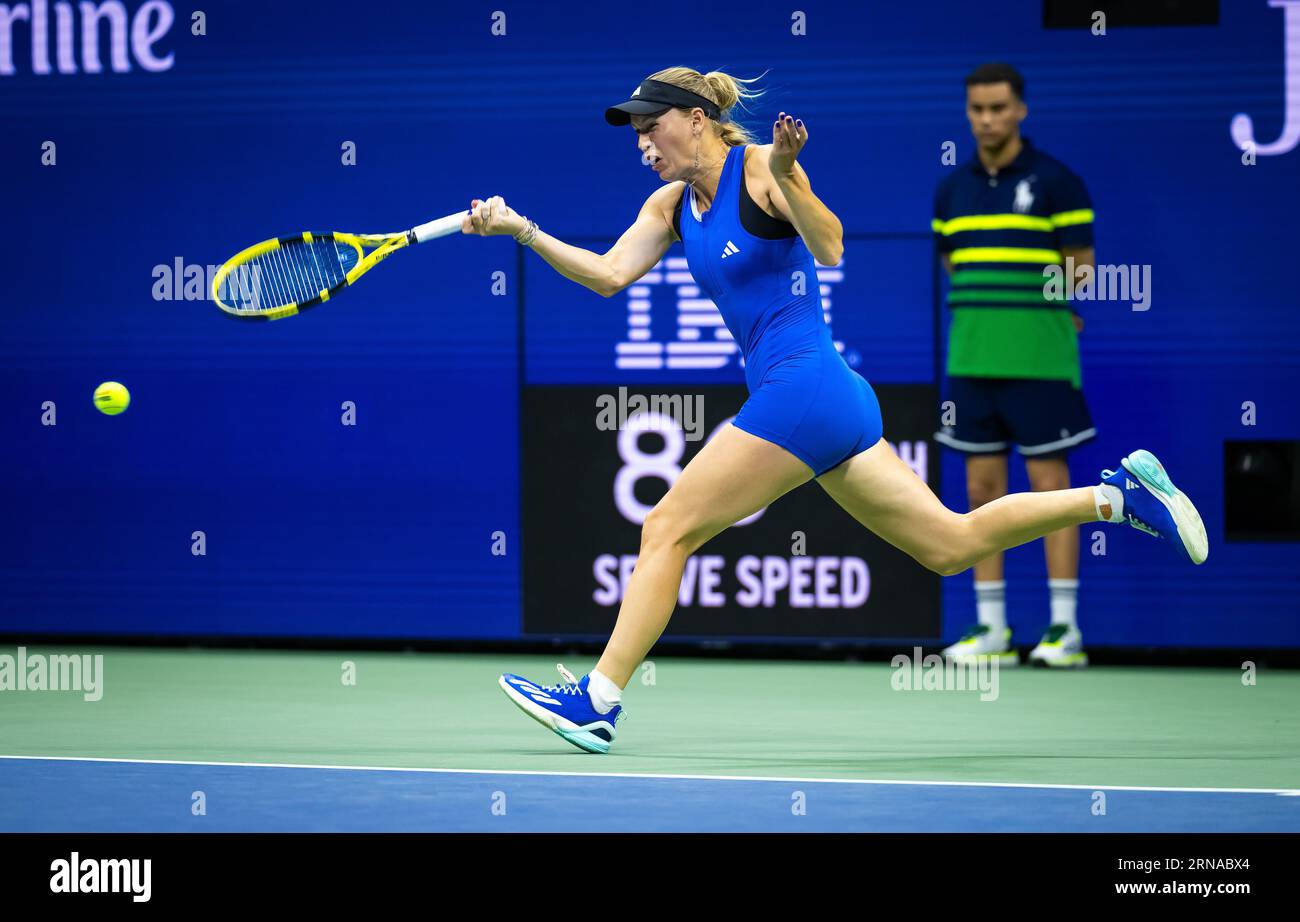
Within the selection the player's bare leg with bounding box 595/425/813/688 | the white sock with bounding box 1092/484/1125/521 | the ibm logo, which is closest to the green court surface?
the player's bare leg with bounding box 595/425/813/688

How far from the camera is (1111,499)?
20.3 feet

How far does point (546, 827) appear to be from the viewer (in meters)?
4.93

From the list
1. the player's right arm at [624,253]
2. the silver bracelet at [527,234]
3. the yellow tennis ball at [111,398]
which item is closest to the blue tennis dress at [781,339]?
the player's right arm at [624,253]

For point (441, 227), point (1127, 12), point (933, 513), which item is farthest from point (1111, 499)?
point (1127, 12)

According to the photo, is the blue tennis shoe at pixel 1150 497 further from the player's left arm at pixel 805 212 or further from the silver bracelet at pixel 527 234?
the silver bracelet at pixel 527 234

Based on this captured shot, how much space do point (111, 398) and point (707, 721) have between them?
2929 millimetres

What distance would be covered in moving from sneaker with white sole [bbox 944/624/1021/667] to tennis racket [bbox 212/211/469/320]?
10.6ft

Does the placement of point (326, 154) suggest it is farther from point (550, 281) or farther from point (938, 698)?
point (938, 698)

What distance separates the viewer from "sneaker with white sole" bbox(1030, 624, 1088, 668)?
878cm

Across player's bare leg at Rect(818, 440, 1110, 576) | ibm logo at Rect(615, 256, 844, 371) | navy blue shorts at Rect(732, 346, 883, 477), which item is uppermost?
ibm logo at Rect(615, 256, 844, 371)

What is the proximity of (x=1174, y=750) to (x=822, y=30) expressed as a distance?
3775mm

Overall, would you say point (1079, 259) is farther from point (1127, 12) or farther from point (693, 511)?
point (693, 511)

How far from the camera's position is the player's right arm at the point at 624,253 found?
636 cm

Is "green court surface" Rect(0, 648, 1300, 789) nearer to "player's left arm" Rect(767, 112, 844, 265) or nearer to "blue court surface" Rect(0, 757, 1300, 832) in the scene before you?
"blue court surface" Rect(0, 757, 1300, 832)
